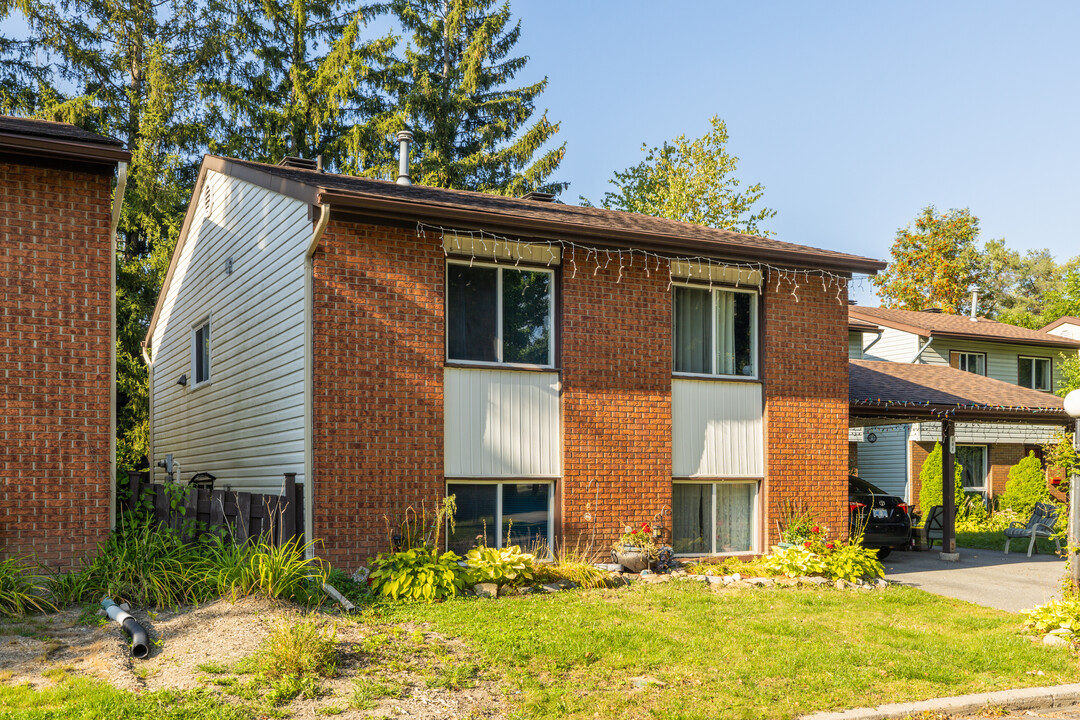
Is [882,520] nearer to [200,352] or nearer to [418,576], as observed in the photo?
[418,576]

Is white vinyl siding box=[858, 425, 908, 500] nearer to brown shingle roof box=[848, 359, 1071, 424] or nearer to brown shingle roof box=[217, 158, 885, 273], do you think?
brown shingle roof box=[848, 359, 1071, 424]

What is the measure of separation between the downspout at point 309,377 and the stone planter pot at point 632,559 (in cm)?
385

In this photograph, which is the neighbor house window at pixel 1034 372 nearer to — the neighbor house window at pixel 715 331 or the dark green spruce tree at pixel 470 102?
the dark green spruce tree at pixel 470 102

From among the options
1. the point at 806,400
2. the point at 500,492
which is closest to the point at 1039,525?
the point at 806,400

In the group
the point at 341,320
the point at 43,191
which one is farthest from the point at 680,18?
the point at 43,191

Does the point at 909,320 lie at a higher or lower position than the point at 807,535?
higher

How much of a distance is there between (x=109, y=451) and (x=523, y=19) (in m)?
25.3

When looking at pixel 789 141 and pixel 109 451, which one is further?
pixel 789 141

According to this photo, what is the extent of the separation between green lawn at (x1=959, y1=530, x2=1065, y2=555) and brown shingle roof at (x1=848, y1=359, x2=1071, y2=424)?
103 inches

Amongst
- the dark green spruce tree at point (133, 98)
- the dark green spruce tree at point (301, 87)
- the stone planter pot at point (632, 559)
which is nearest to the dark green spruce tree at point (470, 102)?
the dark green spruce tree at point (301, 87)

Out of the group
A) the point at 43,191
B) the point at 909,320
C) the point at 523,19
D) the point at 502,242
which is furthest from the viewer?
the point at 523,19

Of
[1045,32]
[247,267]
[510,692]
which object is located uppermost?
[1045,32]

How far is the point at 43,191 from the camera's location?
31.5ft

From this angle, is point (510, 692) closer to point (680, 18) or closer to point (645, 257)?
point (645, 257)
